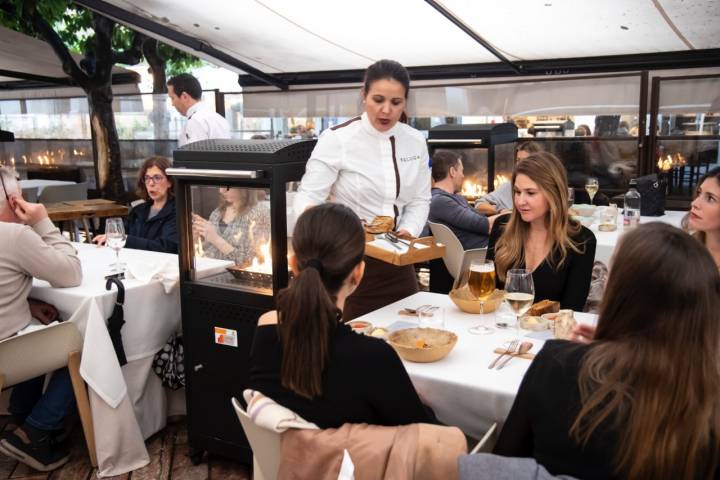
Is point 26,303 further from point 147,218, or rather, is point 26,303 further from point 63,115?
point 63,115

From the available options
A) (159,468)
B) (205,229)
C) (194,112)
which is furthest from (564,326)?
(194,112)

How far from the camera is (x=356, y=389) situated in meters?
1.55

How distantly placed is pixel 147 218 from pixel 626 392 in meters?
3.56

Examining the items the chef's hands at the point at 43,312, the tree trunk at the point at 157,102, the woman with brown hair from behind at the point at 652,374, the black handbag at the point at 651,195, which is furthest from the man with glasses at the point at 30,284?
the tree trunk at the point at 157,102

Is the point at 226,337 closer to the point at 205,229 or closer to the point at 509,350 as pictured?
the point at 205,229

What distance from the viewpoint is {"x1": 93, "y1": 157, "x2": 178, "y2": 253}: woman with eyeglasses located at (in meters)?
4.07

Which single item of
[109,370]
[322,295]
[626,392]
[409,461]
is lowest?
[109,370]

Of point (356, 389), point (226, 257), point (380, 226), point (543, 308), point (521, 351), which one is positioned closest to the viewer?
point (356, 389)

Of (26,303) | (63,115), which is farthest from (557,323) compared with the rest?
(63,115)

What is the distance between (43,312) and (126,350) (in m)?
0.44

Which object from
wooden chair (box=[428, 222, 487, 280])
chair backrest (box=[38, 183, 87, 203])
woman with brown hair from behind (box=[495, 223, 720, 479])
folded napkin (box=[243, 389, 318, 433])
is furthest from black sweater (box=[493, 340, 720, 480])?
chair backrest (box=[38, 183, 87, 203])

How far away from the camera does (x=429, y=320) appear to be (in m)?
2.28

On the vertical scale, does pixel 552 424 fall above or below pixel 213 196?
below

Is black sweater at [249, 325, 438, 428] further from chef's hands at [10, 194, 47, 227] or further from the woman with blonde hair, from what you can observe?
chef's hands at [10, 194, 47, 227]
